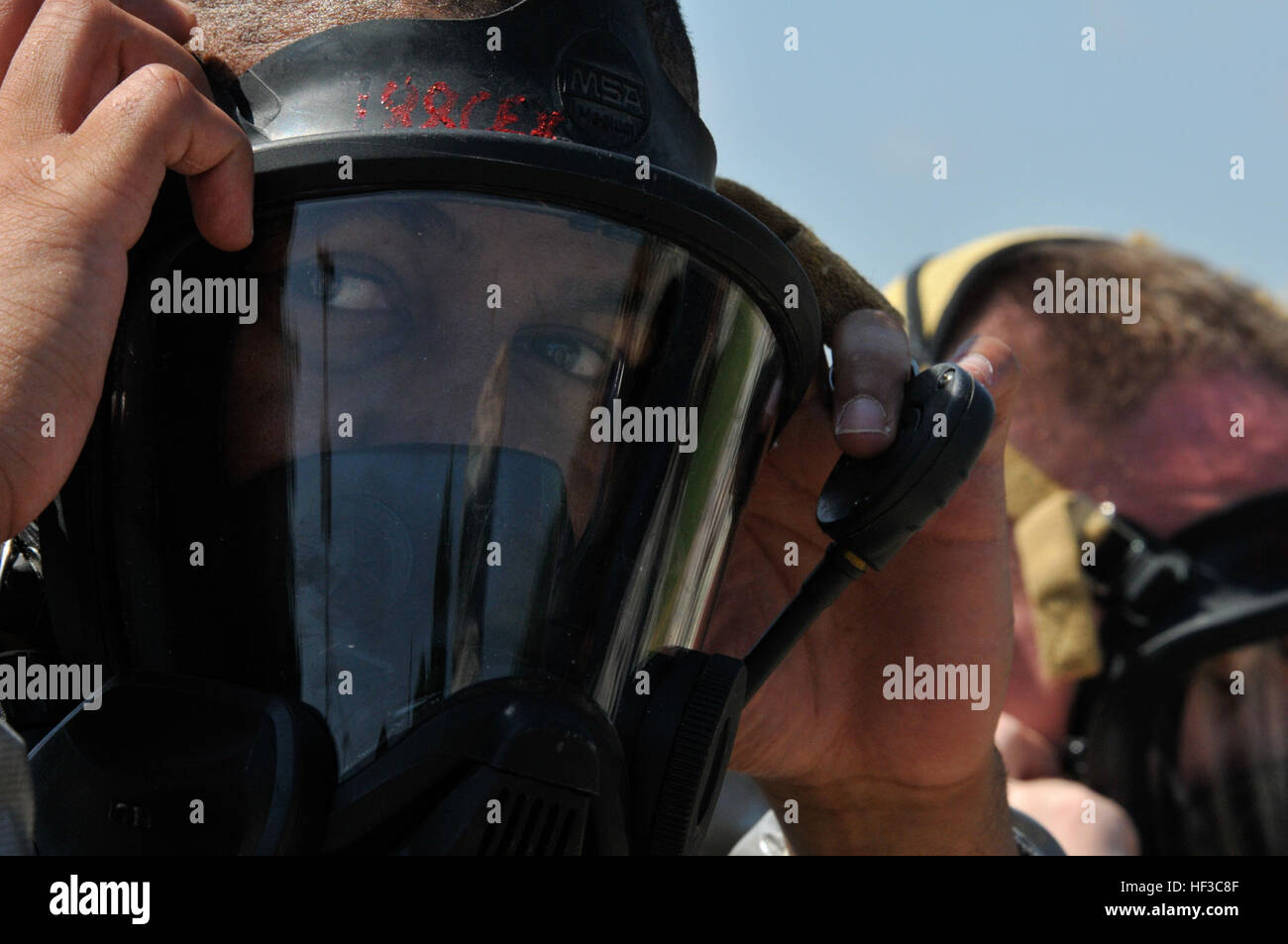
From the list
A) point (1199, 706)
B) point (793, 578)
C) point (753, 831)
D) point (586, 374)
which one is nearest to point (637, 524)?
point (586, 374)

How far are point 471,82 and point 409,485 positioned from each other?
41 centimetres

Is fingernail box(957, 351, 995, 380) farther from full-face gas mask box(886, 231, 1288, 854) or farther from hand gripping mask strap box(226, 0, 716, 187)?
full-face gas mask box(886, 231, 1288, 854)

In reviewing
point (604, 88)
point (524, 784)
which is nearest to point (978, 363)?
point (604, 88)

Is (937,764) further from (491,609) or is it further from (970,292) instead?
(970,292)

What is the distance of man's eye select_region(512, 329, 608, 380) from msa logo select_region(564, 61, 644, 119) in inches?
10.1

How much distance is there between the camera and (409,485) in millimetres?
1354

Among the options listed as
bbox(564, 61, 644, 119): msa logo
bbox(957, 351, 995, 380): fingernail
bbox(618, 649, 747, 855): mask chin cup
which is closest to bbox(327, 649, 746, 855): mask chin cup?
bbox(618, 649, 747, 855): mask chin cup

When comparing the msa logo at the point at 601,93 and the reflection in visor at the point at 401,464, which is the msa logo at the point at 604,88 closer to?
the msa logo at the point at 601,93

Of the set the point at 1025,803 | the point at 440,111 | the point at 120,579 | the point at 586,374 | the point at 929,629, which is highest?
the point at 440,111

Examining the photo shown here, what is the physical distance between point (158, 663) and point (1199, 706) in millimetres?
3168

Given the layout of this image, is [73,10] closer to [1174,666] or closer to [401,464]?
[401,464]

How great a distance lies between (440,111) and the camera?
1432 mm

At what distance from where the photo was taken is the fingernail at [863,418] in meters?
1.72

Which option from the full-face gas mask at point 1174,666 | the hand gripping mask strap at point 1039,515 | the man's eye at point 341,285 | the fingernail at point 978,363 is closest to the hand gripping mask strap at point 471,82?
the man's eye at point 341,285
